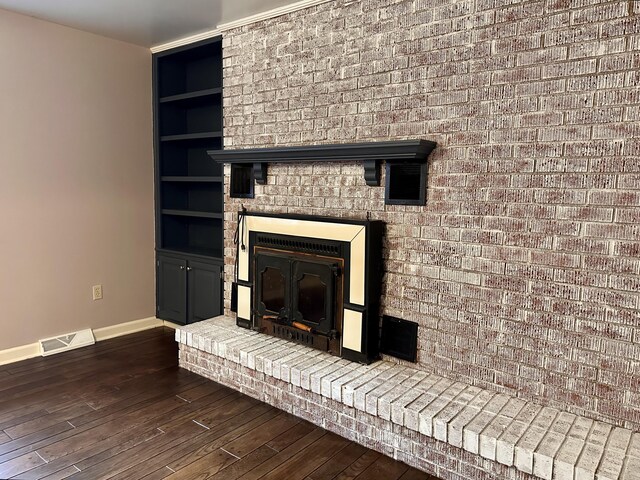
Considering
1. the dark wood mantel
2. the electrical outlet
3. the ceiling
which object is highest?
the ceiling

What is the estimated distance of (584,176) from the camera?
211cm

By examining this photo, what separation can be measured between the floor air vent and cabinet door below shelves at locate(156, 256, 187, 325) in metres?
0.65

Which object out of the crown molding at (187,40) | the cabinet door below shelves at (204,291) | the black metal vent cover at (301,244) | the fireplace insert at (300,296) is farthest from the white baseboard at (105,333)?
the crown molding at (187,40)

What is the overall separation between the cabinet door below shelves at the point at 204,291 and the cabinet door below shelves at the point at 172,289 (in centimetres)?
9

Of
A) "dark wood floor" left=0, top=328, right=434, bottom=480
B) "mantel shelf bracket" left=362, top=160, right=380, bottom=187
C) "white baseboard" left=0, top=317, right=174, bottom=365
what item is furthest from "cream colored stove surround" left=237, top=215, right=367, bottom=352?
"white baseboard" left=0, top=317, right=174, bottom=365

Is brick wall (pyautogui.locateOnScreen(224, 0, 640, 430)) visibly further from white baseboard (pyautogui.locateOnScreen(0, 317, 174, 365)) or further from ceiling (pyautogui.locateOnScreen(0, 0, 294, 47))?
white baseboard (pyautogui.locateOnScreen(0, 317, 174, 365))

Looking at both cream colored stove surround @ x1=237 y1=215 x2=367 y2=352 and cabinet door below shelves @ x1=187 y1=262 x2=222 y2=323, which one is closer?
cream colored stove surround @ x1=237 y1=215 x2=367 y2=352

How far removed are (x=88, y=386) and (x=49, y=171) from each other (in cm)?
164

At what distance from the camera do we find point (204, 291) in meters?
4.00

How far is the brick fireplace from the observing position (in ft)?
6.70

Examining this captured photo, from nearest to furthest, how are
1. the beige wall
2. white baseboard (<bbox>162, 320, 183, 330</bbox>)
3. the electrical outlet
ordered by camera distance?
the beige wall < the electrical outlet < white baseboard (<bbox>162, 320, 183, 330</bbox>)

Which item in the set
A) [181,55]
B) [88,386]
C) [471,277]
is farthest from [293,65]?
[88,386]

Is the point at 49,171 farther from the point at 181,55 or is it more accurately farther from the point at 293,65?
the point at 293,65

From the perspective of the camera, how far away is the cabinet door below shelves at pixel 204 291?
3.89 meters
